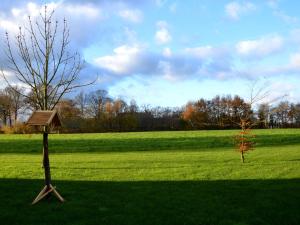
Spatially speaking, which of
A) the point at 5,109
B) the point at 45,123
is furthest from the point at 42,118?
the point at 5,109

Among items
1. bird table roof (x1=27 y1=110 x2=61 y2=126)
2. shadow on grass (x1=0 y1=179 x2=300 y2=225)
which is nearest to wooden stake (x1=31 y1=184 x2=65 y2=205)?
shadow on grass (x1=0 y1=179 x2=300 y2=225)

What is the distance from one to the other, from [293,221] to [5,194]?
7.56 meters

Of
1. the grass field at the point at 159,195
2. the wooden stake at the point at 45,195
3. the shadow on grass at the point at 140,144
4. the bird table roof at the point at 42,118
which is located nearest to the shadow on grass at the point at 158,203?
the grass field at the point at 159,195

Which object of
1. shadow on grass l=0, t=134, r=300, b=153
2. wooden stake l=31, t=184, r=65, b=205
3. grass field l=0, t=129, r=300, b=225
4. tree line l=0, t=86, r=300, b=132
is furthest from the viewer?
tree line l=0, t=86, r=300, b=132

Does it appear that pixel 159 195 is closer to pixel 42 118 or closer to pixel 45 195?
pixel 45 195

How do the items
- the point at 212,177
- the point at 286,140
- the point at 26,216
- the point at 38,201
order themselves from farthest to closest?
1. the point at 286,140
2. the point at 212,177
3. the point at 38,201
4. the point at 26,216

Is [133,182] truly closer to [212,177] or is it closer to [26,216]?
[212,177]

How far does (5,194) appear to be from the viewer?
11.2 metres

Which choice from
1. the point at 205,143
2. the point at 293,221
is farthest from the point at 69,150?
the point at 293,221

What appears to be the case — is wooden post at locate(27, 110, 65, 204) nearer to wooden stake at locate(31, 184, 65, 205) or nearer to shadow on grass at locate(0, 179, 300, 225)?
wooden stake at locate(31, 184, 65, 205)

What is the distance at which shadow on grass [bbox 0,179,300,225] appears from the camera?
824 centimetres

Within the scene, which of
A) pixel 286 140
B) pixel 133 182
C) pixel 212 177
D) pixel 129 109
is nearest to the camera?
pixel 133 182

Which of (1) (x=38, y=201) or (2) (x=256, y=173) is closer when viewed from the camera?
(1) (x=38, y=201)

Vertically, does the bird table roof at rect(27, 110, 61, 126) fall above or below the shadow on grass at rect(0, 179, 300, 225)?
above
